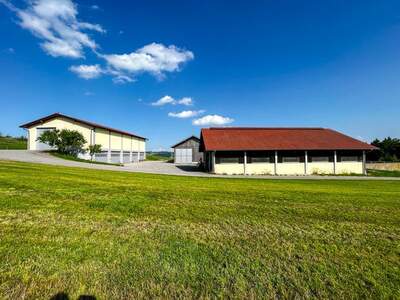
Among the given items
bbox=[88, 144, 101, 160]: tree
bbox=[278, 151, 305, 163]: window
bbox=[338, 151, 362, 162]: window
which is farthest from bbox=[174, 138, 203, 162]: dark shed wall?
bbox=[338, 151, 362, 162]: window

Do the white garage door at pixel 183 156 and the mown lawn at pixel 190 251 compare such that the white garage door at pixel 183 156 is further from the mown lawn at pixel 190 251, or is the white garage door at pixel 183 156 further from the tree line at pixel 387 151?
the mown lawn at pixel 190 251

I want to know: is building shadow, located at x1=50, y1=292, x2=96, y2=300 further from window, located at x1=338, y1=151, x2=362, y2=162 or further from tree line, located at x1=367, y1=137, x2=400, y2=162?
tree line, located at x1=367, y1=137, x2=400, y2=162

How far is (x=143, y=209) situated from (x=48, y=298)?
3449mm

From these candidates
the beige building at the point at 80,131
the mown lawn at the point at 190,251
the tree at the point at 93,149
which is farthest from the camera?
the beige building at the point at 80,131

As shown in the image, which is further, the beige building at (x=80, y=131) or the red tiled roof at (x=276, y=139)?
the beige building at (x=80, y=131)

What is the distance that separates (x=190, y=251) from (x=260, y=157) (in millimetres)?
23017

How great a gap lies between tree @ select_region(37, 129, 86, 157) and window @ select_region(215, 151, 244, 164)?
729 inches

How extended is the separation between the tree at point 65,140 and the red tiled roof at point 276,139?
53.9 ft

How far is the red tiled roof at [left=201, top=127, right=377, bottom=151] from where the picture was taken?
25578 mm

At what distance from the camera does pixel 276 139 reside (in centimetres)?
2775

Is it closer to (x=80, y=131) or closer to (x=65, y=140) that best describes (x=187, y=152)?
(x=80, y=131)

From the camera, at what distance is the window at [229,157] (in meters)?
25.1

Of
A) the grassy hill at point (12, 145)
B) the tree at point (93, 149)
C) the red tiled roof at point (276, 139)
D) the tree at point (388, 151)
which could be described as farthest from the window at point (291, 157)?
the grassy hill at point (12, 145)

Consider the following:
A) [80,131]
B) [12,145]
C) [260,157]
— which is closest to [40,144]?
[80,131]
